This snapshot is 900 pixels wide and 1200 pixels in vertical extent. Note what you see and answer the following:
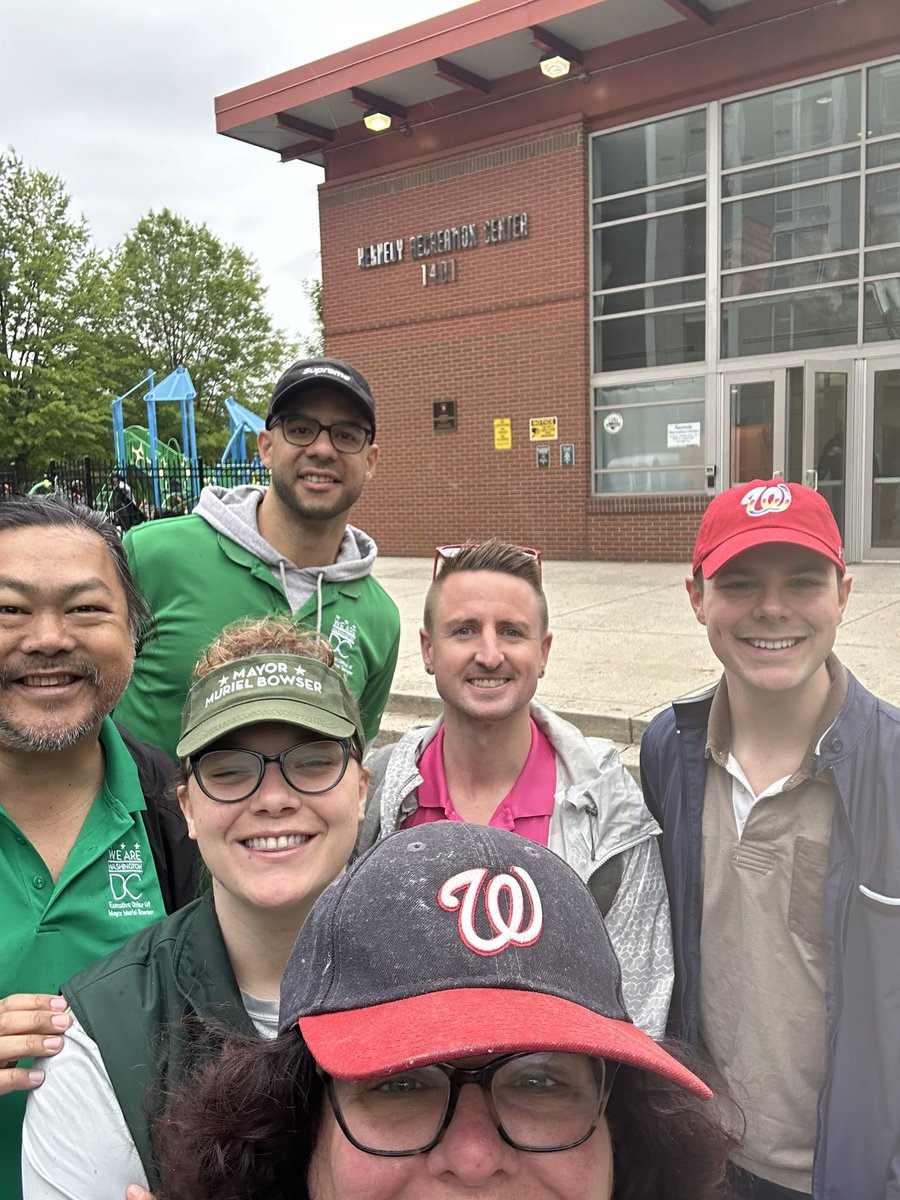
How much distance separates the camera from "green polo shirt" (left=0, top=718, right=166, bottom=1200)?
1697mm

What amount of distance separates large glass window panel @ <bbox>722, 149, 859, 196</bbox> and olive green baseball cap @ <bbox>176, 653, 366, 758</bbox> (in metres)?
13.0

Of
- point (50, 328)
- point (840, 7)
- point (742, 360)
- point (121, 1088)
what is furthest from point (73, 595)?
point (50, 328)

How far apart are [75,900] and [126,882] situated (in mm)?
114

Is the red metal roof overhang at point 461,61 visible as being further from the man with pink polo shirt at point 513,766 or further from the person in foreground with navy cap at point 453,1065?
the person in foreground with navy cap at point 453,1065

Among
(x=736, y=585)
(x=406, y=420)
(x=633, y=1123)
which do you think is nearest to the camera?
(x=633, y=1123)

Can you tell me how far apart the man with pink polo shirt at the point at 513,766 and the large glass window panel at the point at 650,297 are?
40.0 feet

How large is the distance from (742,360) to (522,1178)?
1316 centimetres

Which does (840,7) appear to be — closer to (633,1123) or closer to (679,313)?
(679,313)

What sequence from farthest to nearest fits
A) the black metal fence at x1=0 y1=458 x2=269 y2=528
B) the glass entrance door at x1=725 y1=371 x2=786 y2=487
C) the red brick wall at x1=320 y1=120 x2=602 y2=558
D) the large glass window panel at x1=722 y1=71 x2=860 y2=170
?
the black metal fence at x1=0 y1=458 x2=269 y2=528, the red brick wall at x1=320 y1=120 x2=602 y2=558, the glass entrance door at x1=725 y1=371 x2=786 y2=487, the large glass window panel at x1=722 y1=71 x2=860 y2=170

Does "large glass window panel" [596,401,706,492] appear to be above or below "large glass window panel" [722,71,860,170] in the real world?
below

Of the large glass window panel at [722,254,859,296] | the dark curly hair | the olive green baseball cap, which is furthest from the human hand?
the large glass window panel at [722,254,859,296]

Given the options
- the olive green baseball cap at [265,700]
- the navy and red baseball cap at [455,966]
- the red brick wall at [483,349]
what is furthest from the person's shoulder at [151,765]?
the red brick wall at [483,349]

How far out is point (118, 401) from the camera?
25.9 m

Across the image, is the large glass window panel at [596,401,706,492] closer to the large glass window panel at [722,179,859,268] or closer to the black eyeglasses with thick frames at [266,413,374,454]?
the large glass window panel at [722,179,859,268]
